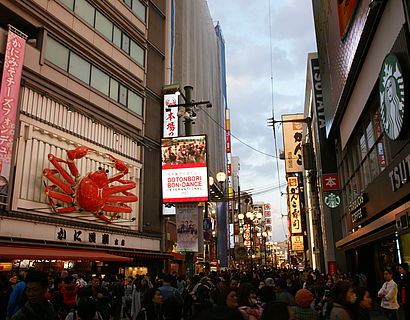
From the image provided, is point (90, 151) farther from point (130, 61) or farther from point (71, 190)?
point (130, 61)

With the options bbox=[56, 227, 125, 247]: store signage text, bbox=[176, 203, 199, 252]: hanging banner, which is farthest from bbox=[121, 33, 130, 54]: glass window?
bbox=[176, 203, 199, 252]: hanging banner

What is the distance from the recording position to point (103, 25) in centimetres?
2541

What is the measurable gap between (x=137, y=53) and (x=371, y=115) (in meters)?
19.4

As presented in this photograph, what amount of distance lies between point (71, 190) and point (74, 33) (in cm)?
936

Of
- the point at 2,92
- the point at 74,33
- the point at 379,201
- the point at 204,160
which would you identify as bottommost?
the point at 379,201

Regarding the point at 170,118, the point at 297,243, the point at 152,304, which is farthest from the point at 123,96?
the point at 297,243

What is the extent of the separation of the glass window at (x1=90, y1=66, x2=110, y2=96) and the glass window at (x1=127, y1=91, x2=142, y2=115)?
2.72 meters

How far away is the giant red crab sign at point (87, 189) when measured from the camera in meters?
19.2

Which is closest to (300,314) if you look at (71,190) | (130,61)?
(71,190)

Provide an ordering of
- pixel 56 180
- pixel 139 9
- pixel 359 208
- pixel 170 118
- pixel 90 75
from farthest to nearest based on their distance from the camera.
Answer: pixel 170 118
pixel 139 9
pixel 90 75
pixel 56 180
pixel 359 208

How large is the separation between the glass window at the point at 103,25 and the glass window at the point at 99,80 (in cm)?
287

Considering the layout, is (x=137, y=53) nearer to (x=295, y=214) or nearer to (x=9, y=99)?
(x=9, y=99)

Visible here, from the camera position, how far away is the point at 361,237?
1628 cm

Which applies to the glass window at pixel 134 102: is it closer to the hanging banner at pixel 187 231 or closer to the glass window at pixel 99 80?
the glass window at pixel 99 80
